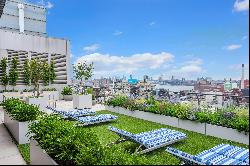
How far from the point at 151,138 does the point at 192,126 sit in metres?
2.73

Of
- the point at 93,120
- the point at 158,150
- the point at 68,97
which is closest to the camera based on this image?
the point at 158,150

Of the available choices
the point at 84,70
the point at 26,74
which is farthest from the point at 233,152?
the point at 26,74

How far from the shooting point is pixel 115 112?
13.7 metres

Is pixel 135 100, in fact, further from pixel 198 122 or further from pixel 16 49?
pixel 16 49

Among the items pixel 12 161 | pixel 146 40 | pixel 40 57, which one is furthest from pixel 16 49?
pixel 146 40

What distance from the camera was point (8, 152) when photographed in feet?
23.1

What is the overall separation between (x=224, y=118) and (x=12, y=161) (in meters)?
6.20

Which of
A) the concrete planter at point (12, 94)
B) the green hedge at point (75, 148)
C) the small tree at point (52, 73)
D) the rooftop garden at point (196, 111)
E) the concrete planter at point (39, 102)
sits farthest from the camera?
the small tree at point (52, 73)

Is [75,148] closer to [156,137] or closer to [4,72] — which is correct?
[156,137]

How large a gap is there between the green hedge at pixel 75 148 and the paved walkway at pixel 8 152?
94 centimetres

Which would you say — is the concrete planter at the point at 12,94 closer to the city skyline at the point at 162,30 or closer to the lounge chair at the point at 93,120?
the city skyline at the point at 162,30

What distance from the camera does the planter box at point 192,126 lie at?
9.06 meters

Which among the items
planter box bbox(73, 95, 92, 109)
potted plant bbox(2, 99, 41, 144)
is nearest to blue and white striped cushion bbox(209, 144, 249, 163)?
potted plant bbox(2, 99, 41, 144)

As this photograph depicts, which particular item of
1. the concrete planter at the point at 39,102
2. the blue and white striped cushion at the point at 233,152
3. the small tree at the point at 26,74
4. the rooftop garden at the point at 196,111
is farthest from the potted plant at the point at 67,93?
the blue and white striped cushion at the point at 233,152
